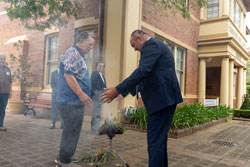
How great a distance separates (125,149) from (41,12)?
3.02 metres

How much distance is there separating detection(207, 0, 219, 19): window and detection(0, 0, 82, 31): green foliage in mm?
9352

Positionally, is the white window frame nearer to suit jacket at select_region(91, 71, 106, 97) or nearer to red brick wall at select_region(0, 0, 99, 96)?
red brick wall at select_region(0, 0, 99, 96)

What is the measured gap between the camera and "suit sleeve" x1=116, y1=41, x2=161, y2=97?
88.0 inches

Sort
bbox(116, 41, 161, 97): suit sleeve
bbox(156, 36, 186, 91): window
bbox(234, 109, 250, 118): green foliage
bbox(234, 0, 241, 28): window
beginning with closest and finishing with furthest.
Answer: bbox(116, 41, 161, 97): suit sleeve → bbox(156, 36, 186, 91): window → bbox(234, 109, 250, 118): green foliage → bbox(234, 0, 241, 28): window

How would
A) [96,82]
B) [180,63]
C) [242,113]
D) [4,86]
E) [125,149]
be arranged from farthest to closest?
[242,113] < [180,63] < [4,86] < [96,82] < [125,149]

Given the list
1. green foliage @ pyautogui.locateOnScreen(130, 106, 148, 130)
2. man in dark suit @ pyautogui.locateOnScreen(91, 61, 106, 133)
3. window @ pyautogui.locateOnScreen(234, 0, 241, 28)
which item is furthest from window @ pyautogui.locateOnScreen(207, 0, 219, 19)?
man in dark suit @ pyautogui.locateOnScreen(91, 61, 106, 133)

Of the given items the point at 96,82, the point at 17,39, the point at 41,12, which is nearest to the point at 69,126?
the point at 17,39

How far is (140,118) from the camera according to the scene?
5.91m

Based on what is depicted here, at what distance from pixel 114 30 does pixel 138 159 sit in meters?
3.93

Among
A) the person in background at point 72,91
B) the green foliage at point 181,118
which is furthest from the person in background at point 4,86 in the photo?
the green foliage at point 181,118

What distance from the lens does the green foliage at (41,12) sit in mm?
3789

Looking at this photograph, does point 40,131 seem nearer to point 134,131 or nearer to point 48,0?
point 134,131

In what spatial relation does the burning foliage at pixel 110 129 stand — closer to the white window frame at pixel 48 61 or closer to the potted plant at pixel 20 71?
the white window frame at pixel 48 61

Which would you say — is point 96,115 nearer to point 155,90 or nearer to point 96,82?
point 96,82
